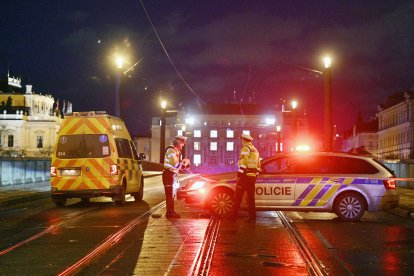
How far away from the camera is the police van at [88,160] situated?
16781mm

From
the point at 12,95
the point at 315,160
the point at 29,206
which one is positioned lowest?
the point at 29,206

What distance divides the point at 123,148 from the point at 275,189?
6.09 m

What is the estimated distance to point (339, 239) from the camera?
1052cm

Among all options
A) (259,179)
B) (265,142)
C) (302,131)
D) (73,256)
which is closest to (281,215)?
(259,179)

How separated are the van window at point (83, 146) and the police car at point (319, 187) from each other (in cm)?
418

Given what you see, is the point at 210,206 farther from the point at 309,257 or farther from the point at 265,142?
the point at 265,142

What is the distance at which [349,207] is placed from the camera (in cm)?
1358

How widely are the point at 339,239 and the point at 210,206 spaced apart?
162 inches

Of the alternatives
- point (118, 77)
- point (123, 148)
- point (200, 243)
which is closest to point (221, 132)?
point (118, 77)

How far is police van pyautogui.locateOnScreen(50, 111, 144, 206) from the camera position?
16781 mm

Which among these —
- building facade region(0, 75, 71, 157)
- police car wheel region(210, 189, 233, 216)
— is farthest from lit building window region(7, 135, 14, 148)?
police car wheel region(210, 189, 233, 216)

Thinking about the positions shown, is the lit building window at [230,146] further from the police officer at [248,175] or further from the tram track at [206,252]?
the tram track at [206,252]

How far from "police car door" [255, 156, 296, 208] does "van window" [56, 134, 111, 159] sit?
509 centimetres

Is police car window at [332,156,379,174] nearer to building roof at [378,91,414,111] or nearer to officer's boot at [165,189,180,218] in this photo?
officer's boot at [165,189,180,218]
